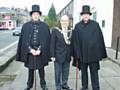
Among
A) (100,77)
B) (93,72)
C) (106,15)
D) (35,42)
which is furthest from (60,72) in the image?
(106,15)

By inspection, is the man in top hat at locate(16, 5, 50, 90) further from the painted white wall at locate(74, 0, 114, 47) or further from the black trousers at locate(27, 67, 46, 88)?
the painted white wall at locate(74, 0, 114, 47)

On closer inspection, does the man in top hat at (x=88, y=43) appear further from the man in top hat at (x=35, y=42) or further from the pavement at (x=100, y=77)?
the pavement at (x=100, y=77)

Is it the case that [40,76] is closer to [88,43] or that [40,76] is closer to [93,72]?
[93,72]

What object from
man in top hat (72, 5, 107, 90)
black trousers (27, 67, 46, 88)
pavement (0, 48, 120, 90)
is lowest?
pavement (0, 48, 120, 90)

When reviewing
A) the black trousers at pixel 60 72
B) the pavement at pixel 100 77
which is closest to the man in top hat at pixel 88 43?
the black trousers at pixel 60 72

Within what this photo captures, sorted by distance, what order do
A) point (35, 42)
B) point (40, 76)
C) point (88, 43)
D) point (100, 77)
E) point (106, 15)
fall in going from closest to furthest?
1. point (88, 43)
2. point (35, 42)
3. point (40, 76)
4. point (100, 77)
5. point (106, 15)

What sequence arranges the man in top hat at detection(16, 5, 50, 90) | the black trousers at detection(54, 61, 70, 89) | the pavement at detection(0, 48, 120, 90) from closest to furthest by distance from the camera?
the man in top hat at detection(16, 5, 50, 90), the black trousers at detection(54, 61, 70, 89), the pavement at detection(0, 48, 120, 90)

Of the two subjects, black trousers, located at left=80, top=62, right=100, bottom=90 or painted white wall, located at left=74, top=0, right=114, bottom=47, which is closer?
black trousers, located at left=80, top=62, right=100, bottom=90

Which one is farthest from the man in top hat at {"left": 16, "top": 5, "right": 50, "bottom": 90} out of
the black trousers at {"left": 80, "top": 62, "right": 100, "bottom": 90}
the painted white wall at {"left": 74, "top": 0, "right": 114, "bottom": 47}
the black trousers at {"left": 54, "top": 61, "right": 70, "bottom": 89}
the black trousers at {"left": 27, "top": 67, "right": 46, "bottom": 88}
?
the painted white wall at {"left": 74, "top": 0, "right": 114, "bottom": 47}

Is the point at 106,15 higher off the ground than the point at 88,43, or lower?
higher

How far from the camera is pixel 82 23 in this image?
784cm

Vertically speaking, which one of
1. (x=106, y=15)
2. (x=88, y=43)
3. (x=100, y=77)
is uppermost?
(x=106, y=15)

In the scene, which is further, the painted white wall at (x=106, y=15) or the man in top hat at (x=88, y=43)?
the painted white wall at (x=106, y=15)

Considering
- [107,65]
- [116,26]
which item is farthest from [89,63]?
[116,26]
